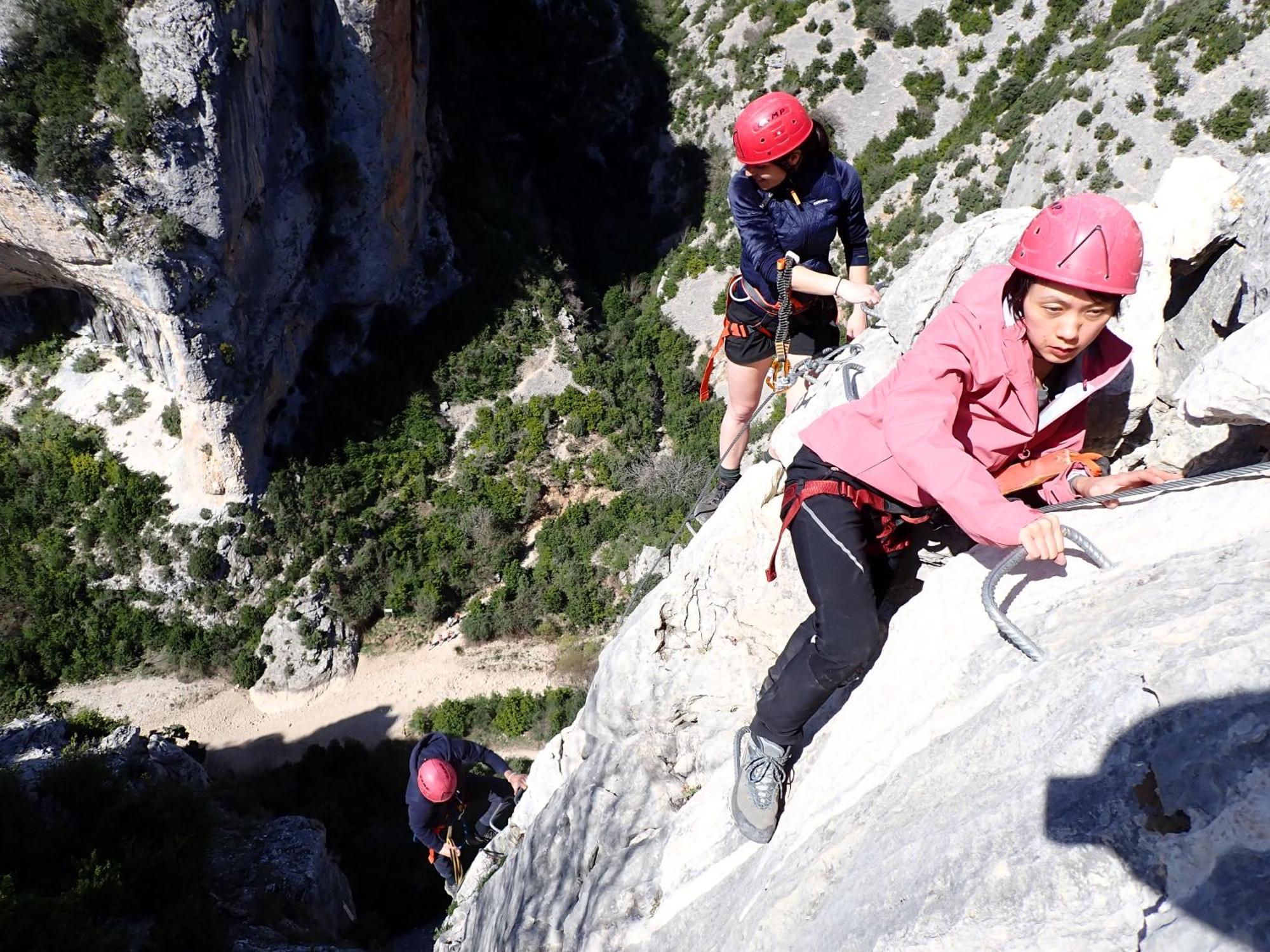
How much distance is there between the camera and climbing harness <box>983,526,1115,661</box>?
116 inches

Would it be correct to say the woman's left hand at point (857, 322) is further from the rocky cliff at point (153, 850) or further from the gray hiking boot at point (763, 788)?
the rocky cliff at point (153, 850)

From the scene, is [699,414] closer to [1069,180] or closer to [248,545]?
[1069,180]

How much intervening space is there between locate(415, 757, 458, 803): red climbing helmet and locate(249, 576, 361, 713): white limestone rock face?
12.2 meters

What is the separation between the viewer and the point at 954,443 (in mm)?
3061

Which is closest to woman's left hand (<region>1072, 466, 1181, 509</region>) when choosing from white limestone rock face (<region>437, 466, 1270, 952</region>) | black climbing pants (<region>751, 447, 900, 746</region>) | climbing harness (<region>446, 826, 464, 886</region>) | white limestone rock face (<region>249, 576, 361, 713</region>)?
white limestone rock face (<region>437, 466, 1270, 952</region>)

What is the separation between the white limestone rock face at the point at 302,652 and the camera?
20.2 metres

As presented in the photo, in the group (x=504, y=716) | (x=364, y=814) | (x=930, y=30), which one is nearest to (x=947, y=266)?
(x=504, y=716)

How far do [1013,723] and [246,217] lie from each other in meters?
20.2

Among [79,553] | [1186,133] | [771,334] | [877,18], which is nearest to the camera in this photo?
[771,334]

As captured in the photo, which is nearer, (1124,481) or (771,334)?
(1124,481)

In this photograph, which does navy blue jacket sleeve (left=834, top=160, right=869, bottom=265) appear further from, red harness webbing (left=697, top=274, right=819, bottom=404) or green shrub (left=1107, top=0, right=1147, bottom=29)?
green shrub (left=1107, top=0, right=1147, bottom=29)

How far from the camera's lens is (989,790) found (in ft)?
8.96

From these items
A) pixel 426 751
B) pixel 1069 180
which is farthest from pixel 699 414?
pixel 426 751

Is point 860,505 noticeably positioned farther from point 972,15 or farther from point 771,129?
point 972,15
